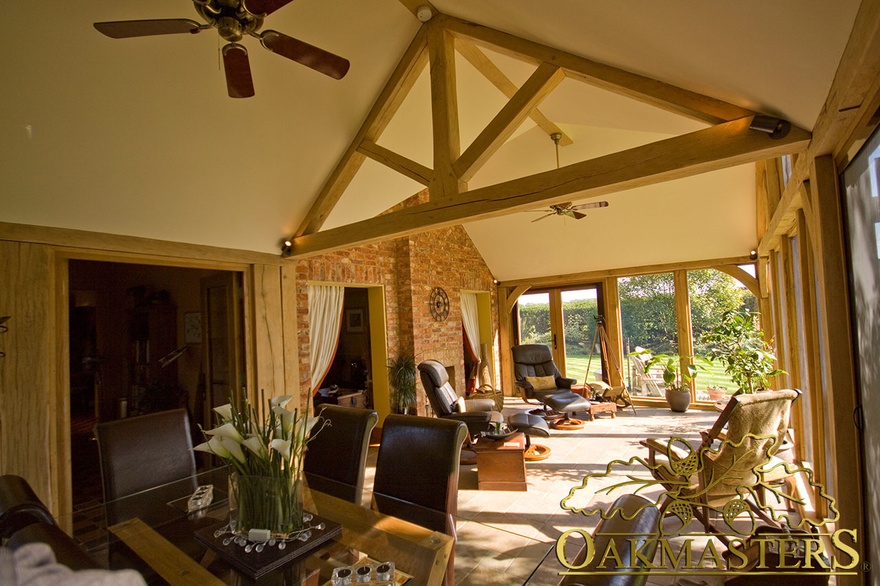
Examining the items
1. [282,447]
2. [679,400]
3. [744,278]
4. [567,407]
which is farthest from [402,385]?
[744,278]

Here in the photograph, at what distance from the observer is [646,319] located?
21.3 ft

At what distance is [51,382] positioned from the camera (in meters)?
2.50

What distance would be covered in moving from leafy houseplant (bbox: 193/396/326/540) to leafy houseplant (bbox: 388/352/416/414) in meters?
3.63

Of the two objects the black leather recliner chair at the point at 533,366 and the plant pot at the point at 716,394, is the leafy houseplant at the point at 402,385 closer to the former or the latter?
the black leather recliner chair at the point at 533,366

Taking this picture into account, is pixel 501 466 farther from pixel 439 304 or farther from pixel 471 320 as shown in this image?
pixel 471 320

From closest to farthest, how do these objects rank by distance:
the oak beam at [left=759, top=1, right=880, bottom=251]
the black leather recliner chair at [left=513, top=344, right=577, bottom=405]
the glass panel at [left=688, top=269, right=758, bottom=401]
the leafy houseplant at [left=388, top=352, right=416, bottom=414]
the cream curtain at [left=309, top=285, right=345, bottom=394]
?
the oak beam at [left=759, top=1, right=880, bottom=251]
the cream curtain at [left=309, top=285, right=345, bottom=394]
the leafy houseplant at [left=388, top=352, right=416, bottom=414]
the glass panel at [left=688, top=269, right=758, bottom=401]
the black leather recliner chair at [left=513, top=344, right=577, bottom=405]

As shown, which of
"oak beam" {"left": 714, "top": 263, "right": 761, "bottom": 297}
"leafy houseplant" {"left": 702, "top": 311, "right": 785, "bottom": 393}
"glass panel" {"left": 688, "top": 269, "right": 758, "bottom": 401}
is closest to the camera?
"leafy houseplant" {"left": 702, "top": 311, "right": 785, "bottom": 393}

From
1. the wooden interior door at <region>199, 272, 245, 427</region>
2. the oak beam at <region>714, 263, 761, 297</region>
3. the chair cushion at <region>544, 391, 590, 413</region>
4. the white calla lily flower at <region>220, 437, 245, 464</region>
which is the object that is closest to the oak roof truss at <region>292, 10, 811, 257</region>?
the wooden interior door at <region>199, 272, 245, 427</region>

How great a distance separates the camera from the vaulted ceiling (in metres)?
1.61

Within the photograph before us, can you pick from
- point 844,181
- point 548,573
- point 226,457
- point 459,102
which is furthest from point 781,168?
point 226,457

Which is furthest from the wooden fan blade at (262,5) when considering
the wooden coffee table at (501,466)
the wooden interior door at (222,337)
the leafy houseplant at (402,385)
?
the leafy houseplant at (402,385)

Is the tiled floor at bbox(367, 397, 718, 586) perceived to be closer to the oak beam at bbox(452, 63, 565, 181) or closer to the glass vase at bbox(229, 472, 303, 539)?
the glass vase at bbox(229, 472, 303, 539)

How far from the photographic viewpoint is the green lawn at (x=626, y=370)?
5949mm

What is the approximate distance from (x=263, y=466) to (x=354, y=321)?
15.9ft
